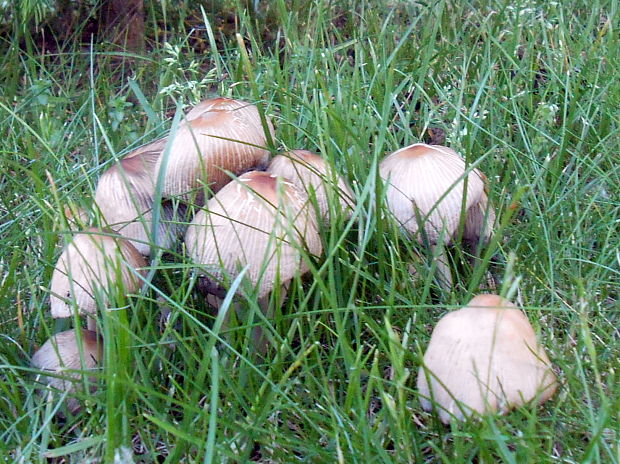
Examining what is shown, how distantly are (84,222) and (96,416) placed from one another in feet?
1.88

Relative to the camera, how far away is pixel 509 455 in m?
1.10

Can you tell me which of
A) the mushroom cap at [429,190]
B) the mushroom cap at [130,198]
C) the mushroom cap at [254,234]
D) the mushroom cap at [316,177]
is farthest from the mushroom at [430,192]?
the mushroom cap at [130,198]

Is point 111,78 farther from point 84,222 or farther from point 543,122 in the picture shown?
point 543,122

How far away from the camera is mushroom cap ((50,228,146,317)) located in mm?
1465

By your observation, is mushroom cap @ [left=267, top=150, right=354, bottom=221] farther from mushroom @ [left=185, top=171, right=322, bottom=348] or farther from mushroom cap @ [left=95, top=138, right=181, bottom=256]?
mushroom cap @ [left=95, top=138, right=181, bottom=256]

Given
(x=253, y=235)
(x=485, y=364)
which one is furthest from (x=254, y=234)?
(x=485, y=364)

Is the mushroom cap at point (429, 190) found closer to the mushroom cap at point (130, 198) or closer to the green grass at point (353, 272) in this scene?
the green grass at point (353, 272)

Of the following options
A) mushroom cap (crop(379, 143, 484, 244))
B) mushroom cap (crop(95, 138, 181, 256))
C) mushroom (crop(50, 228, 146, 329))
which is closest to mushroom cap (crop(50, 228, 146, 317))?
mushroom (crop(50, 228, 146, 329))

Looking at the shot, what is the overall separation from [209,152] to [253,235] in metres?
0.24

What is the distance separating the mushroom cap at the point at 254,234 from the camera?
55.9 inches

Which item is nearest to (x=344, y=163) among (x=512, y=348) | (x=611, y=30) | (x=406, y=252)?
(x=406, y=252)

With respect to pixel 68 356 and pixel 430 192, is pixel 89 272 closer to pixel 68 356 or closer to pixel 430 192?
pixel 68 356

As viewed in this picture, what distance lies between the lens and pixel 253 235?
1429 millimetres

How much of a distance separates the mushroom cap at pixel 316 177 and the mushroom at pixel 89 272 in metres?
0.36
